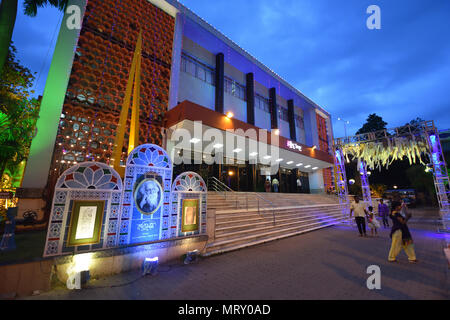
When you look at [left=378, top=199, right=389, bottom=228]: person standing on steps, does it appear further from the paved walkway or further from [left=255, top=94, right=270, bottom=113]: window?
[left=255, top=94, right=270, bottom=113]: window

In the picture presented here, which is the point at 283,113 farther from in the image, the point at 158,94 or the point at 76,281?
the point at 76,281

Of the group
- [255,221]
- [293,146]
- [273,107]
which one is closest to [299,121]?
[273,107]

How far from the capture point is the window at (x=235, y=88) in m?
16.4

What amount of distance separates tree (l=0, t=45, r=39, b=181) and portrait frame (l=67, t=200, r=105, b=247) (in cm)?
525

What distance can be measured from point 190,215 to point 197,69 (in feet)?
40.5

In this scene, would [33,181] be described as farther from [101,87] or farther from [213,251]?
[213,251]

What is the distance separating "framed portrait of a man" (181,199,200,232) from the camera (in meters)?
5.42

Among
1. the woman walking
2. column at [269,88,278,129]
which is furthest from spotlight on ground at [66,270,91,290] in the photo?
column at [269,88,278,129]

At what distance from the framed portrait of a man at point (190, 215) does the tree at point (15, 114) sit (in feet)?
21.7

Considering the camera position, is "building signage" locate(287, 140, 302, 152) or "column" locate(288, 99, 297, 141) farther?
"column" locate(288, 99, 297, 141)

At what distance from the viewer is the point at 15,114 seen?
297 inches

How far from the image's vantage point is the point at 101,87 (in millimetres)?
8992

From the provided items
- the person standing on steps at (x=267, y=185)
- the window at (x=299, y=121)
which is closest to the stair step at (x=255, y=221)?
the person standing on steps at (x=267, y=185)
